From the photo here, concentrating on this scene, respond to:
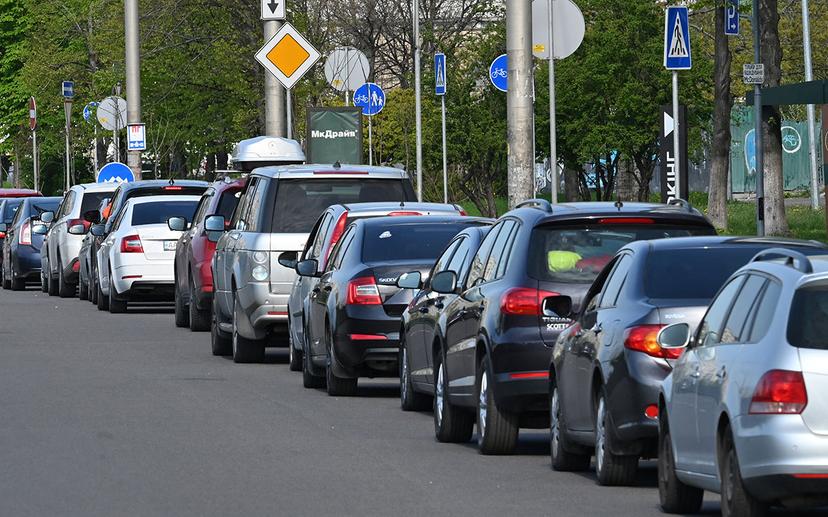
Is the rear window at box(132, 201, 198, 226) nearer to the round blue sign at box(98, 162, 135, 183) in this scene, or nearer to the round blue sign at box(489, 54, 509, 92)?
the round blue sign at box(489, 54, 509, 92)

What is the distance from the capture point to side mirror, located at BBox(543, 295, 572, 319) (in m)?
12.7

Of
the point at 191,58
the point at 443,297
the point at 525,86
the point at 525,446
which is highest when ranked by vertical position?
the point at 191,58

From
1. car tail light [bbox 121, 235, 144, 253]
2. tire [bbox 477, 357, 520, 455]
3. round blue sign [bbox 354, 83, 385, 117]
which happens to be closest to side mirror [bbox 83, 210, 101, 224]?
car tail light [bbox 121, 235, 144, 253]

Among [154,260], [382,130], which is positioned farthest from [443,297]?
[382,130]

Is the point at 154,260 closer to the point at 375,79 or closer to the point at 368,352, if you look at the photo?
the point at 368,352

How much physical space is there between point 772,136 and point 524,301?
2684 cm

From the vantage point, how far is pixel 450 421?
14.5m

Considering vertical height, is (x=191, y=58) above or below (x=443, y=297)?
above

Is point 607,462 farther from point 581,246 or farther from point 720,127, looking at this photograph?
point 720,127

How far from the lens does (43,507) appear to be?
36.1ft

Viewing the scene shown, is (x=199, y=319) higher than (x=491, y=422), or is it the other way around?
(x=199, y=319)

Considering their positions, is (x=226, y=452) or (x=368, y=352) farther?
(x=368, y=352)

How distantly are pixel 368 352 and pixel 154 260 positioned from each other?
13.1 metres

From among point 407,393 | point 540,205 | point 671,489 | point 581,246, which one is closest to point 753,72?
point 407,393
